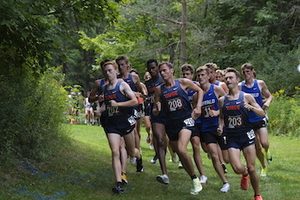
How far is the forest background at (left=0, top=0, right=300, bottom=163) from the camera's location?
7910 millimetres

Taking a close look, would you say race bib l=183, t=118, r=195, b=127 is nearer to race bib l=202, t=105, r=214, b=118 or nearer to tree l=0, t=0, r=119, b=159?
race bib l=202, t=105, r=214, b=118

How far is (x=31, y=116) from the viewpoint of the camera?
905 centimetres

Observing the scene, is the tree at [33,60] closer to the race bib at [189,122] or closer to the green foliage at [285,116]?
the race bib at [189,122]

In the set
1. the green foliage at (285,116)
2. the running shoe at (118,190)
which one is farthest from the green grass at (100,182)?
the green foliage at (285,116)

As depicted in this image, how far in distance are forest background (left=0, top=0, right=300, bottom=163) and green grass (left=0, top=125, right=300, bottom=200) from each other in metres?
0.44

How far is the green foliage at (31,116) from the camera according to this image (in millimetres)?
7711

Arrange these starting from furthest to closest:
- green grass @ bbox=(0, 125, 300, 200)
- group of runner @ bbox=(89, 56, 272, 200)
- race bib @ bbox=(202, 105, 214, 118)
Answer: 1. race bib @ bbox=(202, 105, 214, 118)
2. green grass @ bbox=(0, 125, 300, 200)
3. group of runner @ bbox=(89, 56, 272, 200)

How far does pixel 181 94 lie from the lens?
7.93 m

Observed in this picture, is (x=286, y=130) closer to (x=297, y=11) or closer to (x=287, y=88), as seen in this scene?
(x=287, y=88)

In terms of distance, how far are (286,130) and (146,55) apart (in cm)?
770

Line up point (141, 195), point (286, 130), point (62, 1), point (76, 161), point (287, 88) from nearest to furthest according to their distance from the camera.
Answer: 1. point (141, 195)
2. point (62, 1)
3. point (76, 161)
4. point (286, 130)
5. point (287, 88)

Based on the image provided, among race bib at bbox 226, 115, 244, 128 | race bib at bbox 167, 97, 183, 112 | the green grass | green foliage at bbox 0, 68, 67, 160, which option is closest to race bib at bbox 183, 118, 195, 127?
race bib at bbox 167, 97, 183, 112

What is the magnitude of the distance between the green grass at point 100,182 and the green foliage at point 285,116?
7.72 m

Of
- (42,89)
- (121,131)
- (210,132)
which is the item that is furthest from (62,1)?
(210,132)
